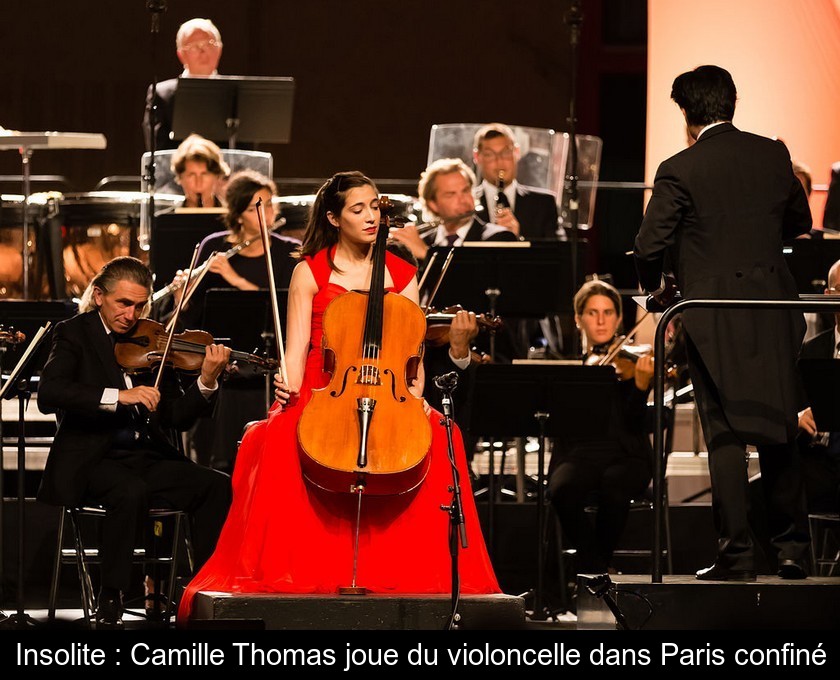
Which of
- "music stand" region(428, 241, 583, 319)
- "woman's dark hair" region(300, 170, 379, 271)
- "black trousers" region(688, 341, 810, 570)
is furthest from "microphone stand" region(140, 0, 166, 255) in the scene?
"black trousers" region(688, 341, 810, 570)

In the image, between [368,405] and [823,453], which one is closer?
[368,405]

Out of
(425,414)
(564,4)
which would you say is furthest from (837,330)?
(564,4)

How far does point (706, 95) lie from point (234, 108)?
379 cm

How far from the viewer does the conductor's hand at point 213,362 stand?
498 centimetres

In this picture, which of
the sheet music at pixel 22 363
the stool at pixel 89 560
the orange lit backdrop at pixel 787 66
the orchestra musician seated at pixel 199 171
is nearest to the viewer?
the sheet music at pixel 22 363

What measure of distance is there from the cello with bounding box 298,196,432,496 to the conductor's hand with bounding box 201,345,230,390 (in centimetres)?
91

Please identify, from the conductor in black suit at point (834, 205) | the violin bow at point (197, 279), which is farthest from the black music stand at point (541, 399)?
the conductor in black suit at point (834, 205)


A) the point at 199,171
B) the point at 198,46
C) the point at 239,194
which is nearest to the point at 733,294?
the point at 239,194

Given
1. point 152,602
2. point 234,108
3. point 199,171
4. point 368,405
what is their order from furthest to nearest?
1. point 234,108
2. point 199,171
3. point 152,602
4. point 368,405

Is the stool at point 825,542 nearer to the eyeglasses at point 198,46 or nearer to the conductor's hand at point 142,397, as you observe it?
the conductor's hand at point 142,397

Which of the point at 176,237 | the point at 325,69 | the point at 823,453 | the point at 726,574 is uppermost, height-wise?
the point at 325,69

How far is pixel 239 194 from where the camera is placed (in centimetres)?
632

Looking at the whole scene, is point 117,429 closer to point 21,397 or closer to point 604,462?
point 21,397

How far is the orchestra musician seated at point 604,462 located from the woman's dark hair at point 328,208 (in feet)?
5.22
